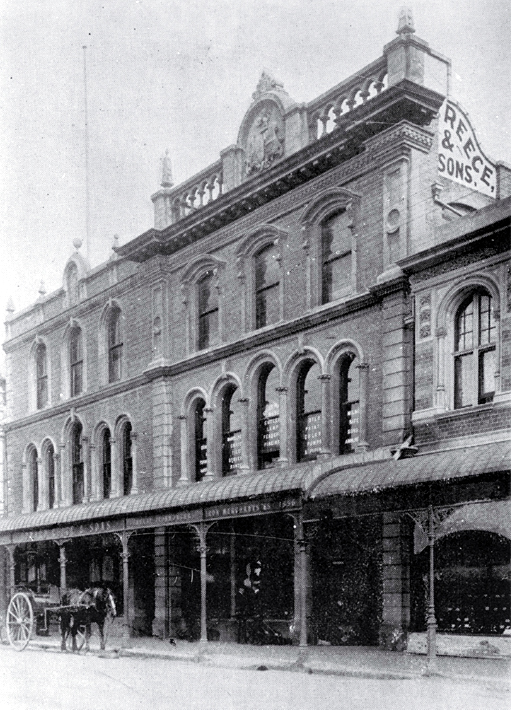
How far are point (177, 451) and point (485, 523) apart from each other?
1022 centimetres

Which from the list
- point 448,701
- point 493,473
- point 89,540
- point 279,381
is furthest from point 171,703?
point 89,540

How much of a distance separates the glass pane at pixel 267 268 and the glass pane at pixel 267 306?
159 mm

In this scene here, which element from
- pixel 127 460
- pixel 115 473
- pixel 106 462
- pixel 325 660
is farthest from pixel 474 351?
pixel 106 462

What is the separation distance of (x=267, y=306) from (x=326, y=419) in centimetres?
357

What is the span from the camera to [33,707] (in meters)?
11.9

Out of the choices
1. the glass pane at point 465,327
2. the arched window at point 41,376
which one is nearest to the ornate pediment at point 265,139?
the glass pane at point 465,327

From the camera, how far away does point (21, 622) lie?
21.7 meters

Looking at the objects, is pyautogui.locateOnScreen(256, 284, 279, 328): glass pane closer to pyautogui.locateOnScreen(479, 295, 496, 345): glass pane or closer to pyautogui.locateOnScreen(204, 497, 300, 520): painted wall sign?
pyautogui.locateOnScreen(204, 497, 300, 520): painted wall sign

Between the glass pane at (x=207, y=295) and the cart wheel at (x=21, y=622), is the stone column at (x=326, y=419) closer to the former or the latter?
the glass pane at (x=207, y=295)

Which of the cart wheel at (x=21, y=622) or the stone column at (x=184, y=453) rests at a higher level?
the stone column at (x=184, y=453)

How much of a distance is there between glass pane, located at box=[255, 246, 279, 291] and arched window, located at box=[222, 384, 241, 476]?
8.50 ft

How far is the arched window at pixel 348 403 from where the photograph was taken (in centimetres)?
1875

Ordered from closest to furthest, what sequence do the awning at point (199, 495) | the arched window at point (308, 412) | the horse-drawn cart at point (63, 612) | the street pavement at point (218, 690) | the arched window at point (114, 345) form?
the street pavement at point (218, 690) < the awning at point (199, 495) < the horse-drawn cart at point (63, 612) < the arched window at point (308, 412) < the arched window at point (114, 345)

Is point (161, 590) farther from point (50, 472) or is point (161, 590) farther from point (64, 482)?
point (50, 472)
